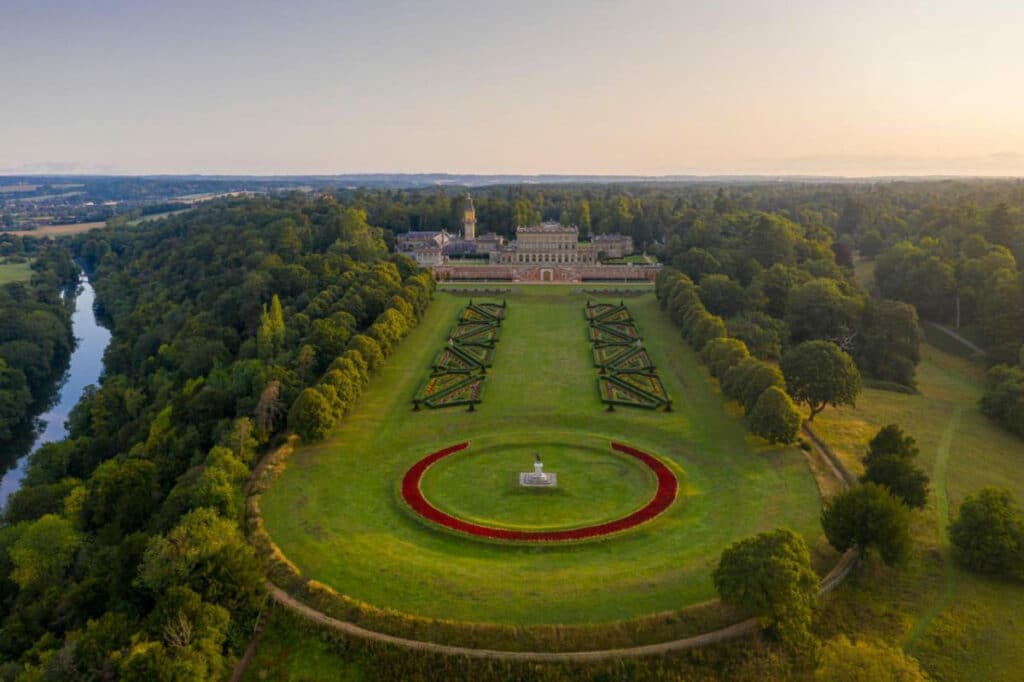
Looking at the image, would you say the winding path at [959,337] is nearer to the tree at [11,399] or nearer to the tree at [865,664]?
the tree at [865,664]

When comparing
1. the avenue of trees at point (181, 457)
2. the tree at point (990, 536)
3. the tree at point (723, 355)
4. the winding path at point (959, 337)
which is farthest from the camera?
the winding path at point (959, 337)

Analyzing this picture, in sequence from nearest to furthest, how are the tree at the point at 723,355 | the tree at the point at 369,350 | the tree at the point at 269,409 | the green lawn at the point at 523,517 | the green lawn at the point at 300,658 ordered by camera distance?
1. the green lawn at the point at 300,658
2. the green lawn at the point at 523,517
3. the tree at the point at 269,409
4. the tree at the point at 723,355
5. the tree at the point at 369,350

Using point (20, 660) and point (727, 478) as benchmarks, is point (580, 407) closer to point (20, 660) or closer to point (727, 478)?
point (727, 478)

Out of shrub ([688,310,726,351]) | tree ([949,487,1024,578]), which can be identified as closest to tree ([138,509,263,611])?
tree ([949,487,1024,578])

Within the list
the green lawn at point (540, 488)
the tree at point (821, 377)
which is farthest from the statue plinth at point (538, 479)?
the tree at point (821, 377)

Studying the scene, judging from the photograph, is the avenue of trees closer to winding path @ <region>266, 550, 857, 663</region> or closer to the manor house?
winding path @ <region>266, 550, 857, 663</region>
